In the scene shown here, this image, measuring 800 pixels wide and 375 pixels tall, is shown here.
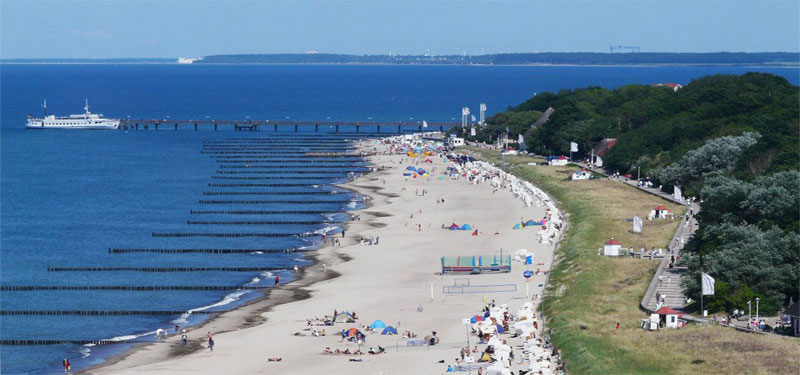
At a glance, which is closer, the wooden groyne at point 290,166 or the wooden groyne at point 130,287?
the wooden groyne at point 130,287

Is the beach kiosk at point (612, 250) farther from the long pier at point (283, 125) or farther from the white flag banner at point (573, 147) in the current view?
the long pier at point (283, 125)

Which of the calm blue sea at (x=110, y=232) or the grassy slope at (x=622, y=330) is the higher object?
the grassy slope at (x=622, y=330)

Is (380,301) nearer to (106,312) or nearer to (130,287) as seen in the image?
(106,312)

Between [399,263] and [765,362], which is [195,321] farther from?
[765,362]

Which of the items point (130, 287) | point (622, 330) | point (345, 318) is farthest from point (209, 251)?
point (622, 330)

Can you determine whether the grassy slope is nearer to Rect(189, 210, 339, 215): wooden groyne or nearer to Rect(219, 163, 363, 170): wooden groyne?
Rect(189, 210, 339, 215): wooden groyne

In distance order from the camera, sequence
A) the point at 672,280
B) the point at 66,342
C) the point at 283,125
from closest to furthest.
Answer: the point at 66,342
the point at 672,280
the point at 283,125

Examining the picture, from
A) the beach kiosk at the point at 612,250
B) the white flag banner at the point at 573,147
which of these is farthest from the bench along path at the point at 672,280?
the white flag banner at the point at 573,147

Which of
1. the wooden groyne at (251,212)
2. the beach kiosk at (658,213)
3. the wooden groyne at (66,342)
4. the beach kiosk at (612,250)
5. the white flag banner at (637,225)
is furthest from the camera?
the wooden groyne at (251,212)
